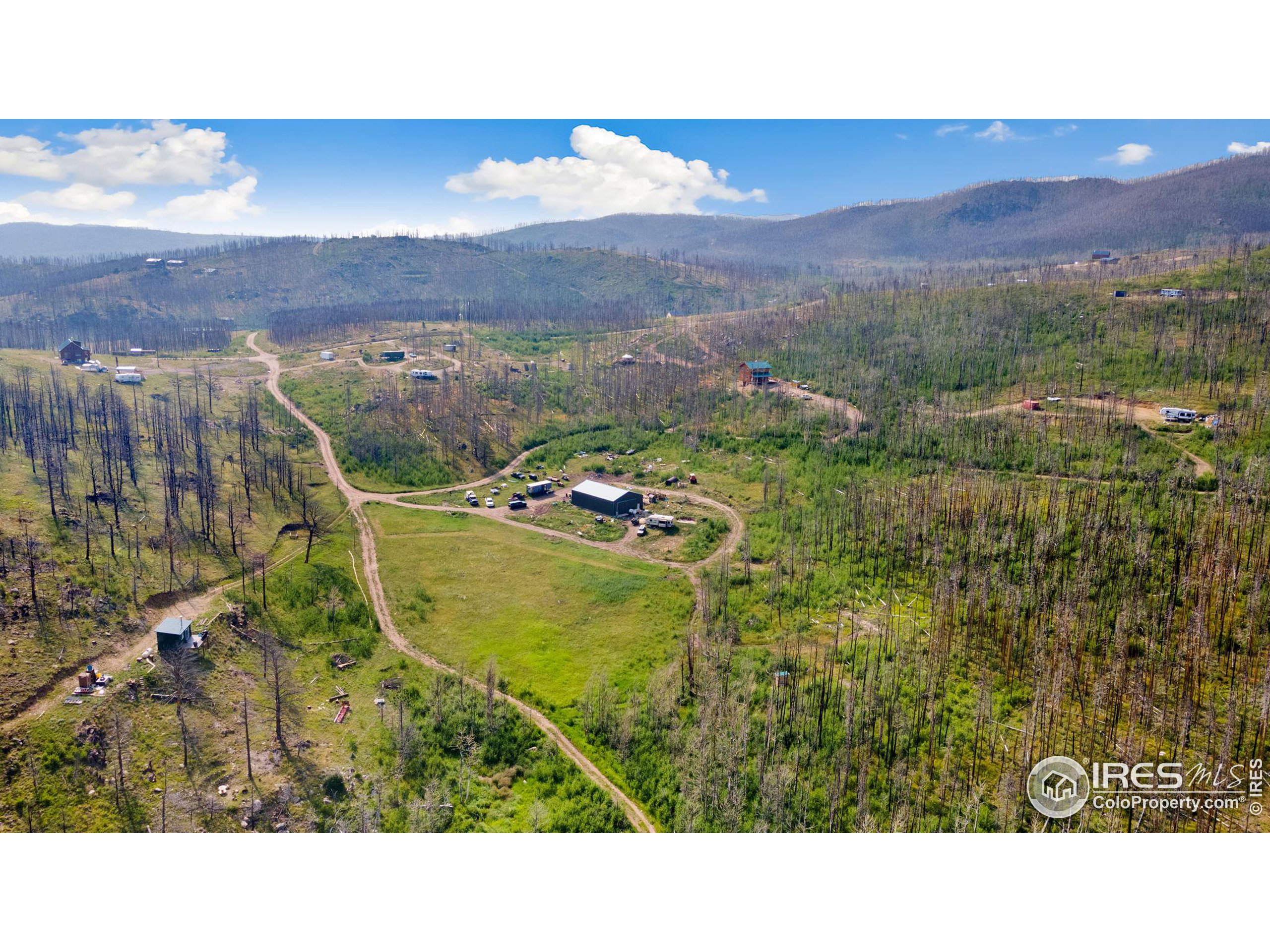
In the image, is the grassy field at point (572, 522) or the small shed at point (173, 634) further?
the grassy field at point (572, 522)

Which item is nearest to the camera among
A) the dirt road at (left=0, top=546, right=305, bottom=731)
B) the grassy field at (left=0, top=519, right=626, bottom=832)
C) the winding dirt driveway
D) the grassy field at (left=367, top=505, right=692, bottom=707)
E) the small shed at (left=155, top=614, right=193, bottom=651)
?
the grassy field at (left=0, top=519, right=626, bottom=832)

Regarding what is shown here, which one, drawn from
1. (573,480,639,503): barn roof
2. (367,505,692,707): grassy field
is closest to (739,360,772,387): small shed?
(573,480,639,503): barn roof

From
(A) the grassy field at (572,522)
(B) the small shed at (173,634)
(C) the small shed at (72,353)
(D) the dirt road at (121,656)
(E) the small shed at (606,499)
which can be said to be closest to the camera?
(D) the dirt road at (121,656)

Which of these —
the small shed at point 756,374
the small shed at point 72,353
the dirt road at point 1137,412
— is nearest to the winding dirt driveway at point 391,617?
the small shed at point 72,353

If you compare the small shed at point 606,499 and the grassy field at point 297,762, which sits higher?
the small shed at point 606,499

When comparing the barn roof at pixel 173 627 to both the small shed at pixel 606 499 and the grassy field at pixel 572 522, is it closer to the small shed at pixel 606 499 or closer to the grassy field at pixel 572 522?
the grassy field at pixel 572 522

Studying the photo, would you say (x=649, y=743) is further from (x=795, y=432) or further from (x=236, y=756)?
(x=795, y=432)

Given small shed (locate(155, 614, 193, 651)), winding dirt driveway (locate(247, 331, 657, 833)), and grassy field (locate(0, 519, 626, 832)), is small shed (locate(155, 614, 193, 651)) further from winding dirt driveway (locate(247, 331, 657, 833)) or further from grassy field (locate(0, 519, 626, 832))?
winding dirt driveway (locate(247, 331, 657, 833))

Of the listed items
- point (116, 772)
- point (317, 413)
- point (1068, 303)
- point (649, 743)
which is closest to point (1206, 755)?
point (649, 743)
